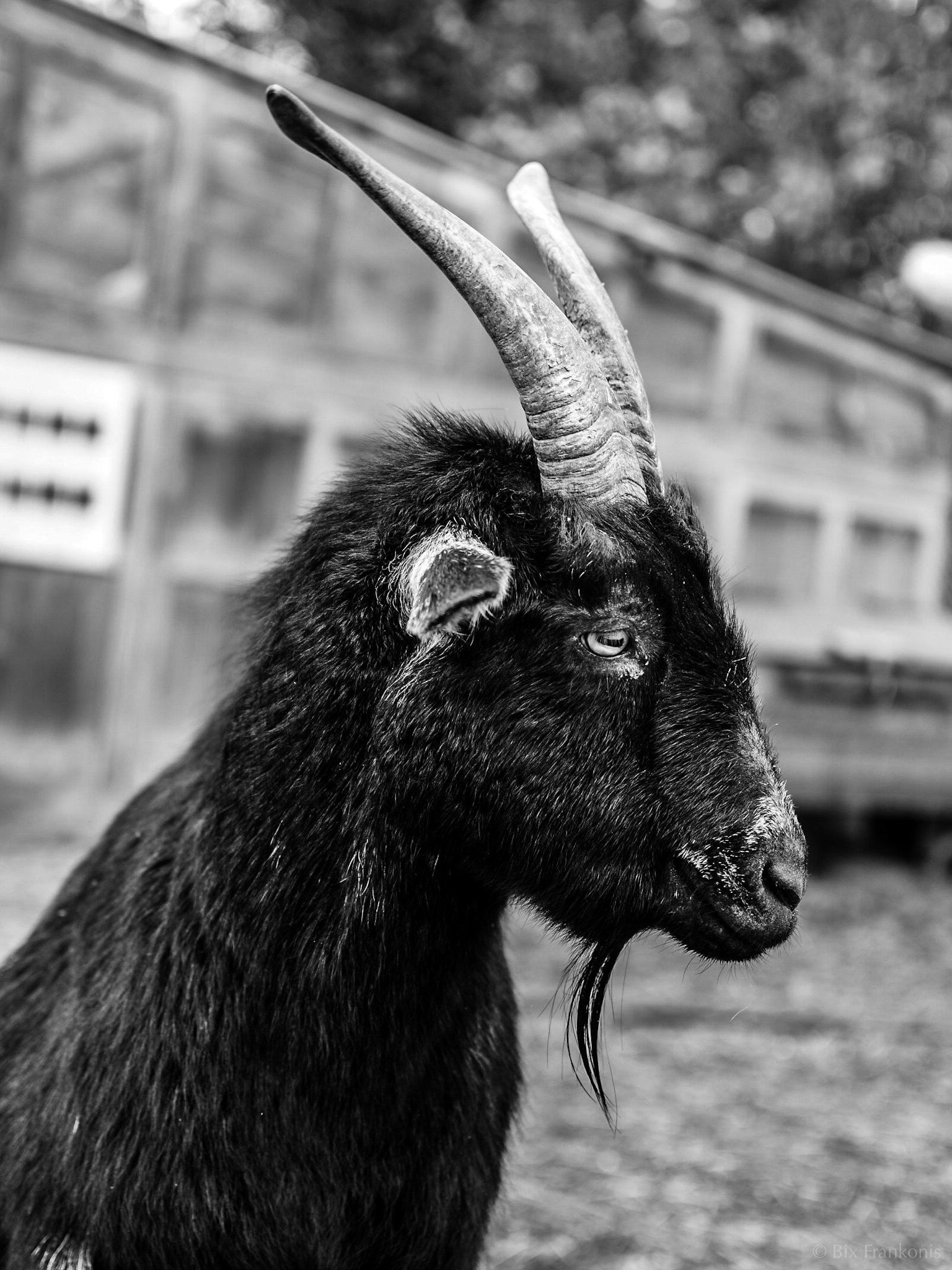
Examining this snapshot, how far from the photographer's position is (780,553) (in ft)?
27.7

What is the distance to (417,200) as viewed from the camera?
2.22 metres

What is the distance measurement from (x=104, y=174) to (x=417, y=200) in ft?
18.2

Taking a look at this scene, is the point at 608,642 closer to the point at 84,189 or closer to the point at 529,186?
the point at 529,186

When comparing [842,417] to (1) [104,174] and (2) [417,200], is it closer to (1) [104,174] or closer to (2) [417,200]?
(1) [104,174]

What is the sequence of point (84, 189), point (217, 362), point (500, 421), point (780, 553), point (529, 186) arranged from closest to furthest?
point (529, 186)
point (500, 421)
point (84, 189)
point (217, 362)
point (780, 553)

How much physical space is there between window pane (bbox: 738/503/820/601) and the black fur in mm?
6203

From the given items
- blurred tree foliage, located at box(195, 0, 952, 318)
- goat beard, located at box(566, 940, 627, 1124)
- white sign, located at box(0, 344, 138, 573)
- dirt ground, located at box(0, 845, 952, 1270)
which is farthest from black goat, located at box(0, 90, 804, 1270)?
blurred tree foliage, located at box(195, 0, 952, 318)

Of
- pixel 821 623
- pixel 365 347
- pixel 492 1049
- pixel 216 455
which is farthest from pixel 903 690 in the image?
pixel 492 1049

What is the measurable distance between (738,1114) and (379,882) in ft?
10.0

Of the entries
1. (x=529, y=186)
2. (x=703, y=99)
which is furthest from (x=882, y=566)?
(x=529, y=186)

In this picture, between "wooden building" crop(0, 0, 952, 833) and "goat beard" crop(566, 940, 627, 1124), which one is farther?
"wooden building" crop(0, 0, 952, 833)

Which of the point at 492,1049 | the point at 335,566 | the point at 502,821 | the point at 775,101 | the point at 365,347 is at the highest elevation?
the point at 775,101

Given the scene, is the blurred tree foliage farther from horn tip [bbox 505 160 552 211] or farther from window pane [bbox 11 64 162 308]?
horn tip [bbox 505 160 552 211]

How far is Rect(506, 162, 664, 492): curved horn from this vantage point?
2471 mm
